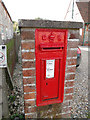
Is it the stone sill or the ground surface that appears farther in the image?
the ground surface

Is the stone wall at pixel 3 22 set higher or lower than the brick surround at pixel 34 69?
higher

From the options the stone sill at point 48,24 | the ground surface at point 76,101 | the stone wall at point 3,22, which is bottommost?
the ground surface at point 76,101

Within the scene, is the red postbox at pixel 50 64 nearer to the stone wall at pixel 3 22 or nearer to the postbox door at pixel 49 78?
the postbox door at pixel 49 78

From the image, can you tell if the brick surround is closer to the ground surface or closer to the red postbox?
the red postbox

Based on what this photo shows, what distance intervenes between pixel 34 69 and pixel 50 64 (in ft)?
0.86

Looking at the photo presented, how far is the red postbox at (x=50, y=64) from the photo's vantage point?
4.74 ft

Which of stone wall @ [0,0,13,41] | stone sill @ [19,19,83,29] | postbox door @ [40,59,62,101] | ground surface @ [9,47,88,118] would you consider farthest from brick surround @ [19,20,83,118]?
stone wall @ [0,0,13,41]

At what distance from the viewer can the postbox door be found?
155 cm

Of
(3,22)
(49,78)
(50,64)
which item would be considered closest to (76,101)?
(49,78)

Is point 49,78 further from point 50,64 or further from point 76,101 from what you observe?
point 76,101

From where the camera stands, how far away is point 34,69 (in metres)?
1.55

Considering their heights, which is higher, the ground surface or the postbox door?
the postbox door

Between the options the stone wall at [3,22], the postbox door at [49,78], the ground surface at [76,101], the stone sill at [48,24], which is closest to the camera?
the stone sill at [48,24]

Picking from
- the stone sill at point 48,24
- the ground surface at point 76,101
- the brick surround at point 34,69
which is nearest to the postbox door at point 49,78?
the brick surround at point 34,69
